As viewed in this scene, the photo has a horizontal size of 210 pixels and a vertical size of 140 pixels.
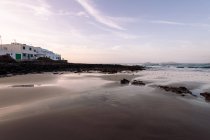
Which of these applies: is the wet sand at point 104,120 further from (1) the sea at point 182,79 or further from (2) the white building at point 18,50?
(2) the white building at point 18,50

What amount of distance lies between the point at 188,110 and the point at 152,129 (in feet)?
9.80

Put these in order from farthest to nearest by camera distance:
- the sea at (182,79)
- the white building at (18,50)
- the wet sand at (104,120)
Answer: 1. the white building at (18,50)
2. the sea at (182,79)
3. the wet sand at (104,120)

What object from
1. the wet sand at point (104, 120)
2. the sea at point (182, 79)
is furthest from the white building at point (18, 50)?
the wet sand at point (104, 120)

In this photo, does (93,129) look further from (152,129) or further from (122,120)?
(152,129)

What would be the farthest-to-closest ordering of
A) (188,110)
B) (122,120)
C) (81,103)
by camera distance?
(81,103)
(188,110)
(122,120)

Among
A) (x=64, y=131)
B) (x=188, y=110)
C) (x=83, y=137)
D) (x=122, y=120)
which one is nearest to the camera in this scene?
(x=83, y=137)

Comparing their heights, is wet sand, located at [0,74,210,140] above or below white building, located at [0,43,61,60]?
below

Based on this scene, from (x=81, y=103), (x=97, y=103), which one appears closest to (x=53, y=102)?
(x=81, y=103)

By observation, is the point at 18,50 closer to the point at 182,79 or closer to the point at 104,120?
the point at 182,79

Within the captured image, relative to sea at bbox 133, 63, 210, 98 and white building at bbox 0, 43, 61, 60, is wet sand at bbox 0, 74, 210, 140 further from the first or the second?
white building at bbox 0, 43, 61, 60

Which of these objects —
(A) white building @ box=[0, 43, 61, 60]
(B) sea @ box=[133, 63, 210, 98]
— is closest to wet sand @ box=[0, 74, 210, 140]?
(B) sea @ box=[133, 63, 210, 98]

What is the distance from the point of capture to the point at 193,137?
17.0 ft

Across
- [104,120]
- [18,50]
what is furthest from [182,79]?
[18,50]

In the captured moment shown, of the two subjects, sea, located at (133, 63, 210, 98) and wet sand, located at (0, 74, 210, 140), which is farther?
sea, located at (133, 63, 210, 98)
